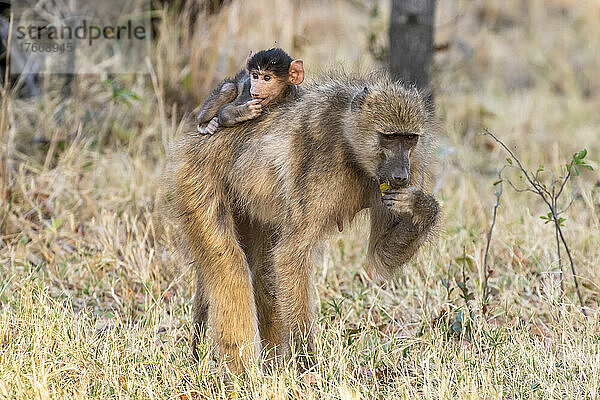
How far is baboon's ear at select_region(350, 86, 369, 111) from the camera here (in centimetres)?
363

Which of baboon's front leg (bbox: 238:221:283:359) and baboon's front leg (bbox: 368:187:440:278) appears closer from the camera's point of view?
baboon's front leg (bbox: 368:187:440:278)

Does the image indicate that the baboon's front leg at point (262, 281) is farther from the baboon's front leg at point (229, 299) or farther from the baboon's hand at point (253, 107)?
the baboon's hand at point (253, 107)

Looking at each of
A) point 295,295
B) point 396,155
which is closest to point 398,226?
point 396,155

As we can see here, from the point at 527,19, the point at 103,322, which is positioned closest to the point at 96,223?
the point at 103,322

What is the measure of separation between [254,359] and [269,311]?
1.59 feet

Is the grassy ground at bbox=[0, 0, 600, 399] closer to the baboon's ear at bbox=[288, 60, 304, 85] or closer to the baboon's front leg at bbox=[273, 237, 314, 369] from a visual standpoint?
the baboon's front leg at bbox=[273, 237, 314, 369]

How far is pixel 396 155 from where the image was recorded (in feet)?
11.5

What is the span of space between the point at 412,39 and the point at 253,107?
7.38 ft

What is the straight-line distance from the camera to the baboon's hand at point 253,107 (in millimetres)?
3922

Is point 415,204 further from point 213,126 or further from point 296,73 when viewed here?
point 213,126

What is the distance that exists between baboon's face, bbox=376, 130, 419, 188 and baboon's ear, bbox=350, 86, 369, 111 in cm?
17

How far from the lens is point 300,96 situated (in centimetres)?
400

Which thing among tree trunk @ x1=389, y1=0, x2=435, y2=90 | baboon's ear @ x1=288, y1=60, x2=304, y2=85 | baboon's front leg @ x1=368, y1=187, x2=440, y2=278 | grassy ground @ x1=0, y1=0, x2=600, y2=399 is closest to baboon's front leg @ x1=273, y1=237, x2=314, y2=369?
grassy ground @ x1=0, y1=0, x2=600, y2=399

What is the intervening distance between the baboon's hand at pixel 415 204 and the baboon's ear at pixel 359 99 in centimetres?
40
